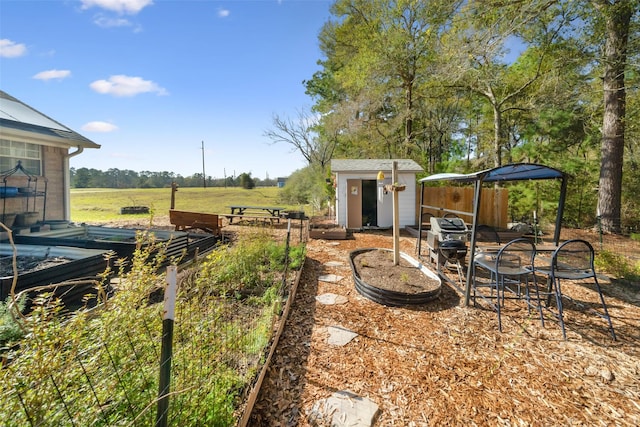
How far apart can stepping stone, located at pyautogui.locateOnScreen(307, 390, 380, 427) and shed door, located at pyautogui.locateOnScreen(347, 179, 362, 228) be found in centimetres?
808

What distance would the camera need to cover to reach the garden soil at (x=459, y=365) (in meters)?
2.06

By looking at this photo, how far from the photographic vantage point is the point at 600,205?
8938 mm

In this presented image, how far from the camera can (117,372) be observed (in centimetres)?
132

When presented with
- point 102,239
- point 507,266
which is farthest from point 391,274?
point 102,239

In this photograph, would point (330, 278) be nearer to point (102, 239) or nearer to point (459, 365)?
point (459, 365)

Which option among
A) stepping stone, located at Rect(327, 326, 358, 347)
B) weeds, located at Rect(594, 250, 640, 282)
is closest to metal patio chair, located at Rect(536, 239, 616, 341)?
stepping stone, located at Rect(327, 326, 358, 347)

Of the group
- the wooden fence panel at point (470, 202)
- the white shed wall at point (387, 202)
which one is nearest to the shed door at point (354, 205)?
the white shed wall at point (387, 202)

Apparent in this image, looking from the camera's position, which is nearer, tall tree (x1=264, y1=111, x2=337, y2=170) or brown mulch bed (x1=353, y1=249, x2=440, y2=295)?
brown mulch bed (x1=353, y1=249, x2=440, y2=295)

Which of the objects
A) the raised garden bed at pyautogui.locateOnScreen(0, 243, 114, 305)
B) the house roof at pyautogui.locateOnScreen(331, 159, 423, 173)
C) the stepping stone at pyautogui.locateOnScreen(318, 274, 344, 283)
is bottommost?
the stepping stone at pyautogui.locateOnScreen(318, 274, 344, 283)

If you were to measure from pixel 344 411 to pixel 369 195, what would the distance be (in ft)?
29.2

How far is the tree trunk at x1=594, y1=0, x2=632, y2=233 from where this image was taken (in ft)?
26.2

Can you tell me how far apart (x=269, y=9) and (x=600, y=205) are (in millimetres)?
12523

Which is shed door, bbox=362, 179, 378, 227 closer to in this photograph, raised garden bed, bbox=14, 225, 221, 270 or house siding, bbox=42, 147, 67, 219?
raised garden bed, bbox=14, 225, 221, 270

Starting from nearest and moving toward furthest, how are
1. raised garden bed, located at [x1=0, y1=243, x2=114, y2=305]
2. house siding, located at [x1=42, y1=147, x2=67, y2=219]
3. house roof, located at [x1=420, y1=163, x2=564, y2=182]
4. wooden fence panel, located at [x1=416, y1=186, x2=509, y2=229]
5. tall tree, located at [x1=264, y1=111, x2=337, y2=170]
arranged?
raised garden bed, located at [x1=0, y1=243, x2=114, y2=305]
house roof, located at [x1=420, y1=163, x2=564, y2=182]
house siding, located at [x1=42, y1=147, x2=67, y2=219]
wooden fence panel, located at [x1=416, y1=186, x2=509, y2=229]
tall tree, located at [x1=264, y1=111, x2=337, y2=170]
